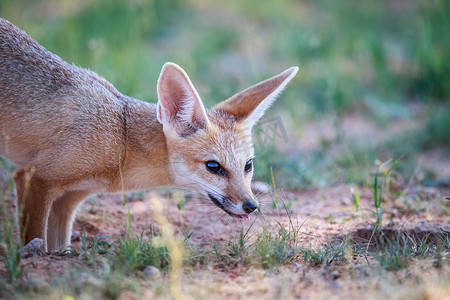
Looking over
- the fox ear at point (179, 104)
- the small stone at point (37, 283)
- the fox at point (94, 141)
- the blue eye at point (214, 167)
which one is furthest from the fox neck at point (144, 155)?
the small stone at point (37, 283)

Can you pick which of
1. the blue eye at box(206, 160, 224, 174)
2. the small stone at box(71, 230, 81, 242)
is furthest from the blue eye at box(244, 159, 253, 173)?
the small stone at box(71, 230, 81, 242)

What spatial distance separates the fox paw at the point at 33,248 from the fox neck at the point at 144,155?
0.76 m

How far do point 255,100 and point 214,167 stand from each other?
0.80 m

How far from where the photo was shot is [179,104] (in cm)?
359

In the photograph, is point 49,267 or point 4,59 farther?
point 4,59

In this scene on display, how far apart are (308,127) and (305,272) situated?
182 inches

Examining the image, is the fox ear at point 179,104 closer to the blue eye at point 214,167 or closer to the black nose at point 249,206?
the blue eye at point 214,167

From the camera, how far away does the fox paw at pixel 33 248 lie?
117 inches

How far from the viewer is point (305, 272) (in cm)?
285

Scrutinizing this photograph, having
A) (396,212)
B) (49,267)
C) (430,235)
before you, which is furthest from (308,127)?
(49,267)

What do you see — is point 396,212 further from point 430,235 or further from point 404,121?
point 404,121

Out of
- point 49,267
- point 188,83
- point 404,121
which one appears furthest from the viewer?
point 404,121

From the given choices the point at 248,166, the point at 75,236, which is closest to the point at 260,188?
the point at 248,166

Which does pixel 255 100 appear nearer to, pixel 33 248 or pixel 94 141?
pixel 94 141
